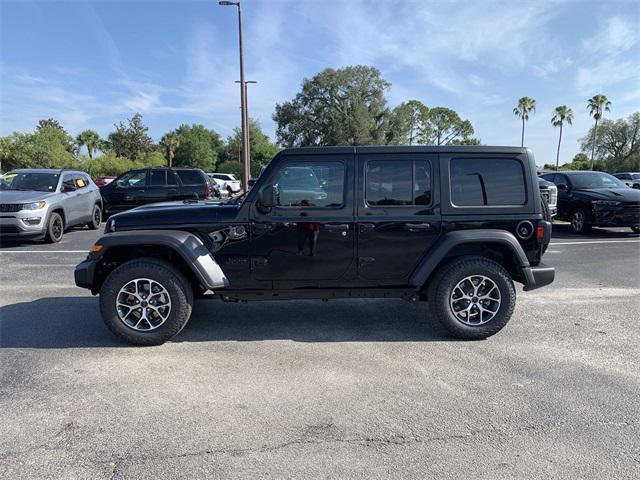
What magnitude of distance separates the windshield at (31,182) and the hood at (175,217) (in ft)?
24.9

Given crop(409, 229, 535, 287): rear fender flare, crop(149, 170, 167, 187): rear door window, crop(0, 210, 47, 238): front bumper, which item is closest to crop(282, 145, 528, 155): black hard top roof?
crop(409, 229, 535, 287): rear fender flare

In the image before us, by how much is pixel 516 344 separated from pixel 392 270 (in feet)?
4.50

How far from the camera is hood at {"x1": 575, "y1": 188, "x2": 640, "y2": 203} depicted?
11122mm

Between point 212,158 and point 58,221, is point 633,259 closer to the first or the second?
point 58,221

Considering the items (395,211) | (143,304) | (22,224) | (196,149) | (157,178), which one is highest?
(196,149)

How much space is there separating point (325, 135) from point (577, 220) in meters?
44.0

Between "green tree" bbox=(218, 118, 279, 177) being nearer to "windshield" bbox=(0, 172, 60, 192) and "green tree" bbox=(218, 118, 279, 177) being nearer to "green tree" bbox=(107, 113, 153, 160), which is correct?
"green tree" bbox=(107, 113, 153, 160)

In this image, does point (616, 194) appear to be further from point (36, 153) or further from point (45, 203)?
point (36, 153)

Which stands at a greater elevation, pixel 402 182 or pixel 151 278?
pixel 402 182

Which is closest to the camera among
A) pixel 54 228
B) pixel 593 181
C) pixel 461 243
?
pixel 461 243

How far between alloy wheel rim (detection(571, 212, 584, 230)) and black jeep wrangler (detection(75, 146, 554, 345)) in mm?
8625

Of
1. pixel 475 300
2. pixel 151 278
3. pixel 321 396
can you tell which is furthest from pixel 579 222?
pixel 151 278

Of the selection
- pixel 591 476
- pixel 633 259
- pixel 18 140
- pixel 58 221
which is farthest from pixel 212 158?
pixel 591 476

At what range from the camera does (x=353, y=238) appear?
4.38 m
